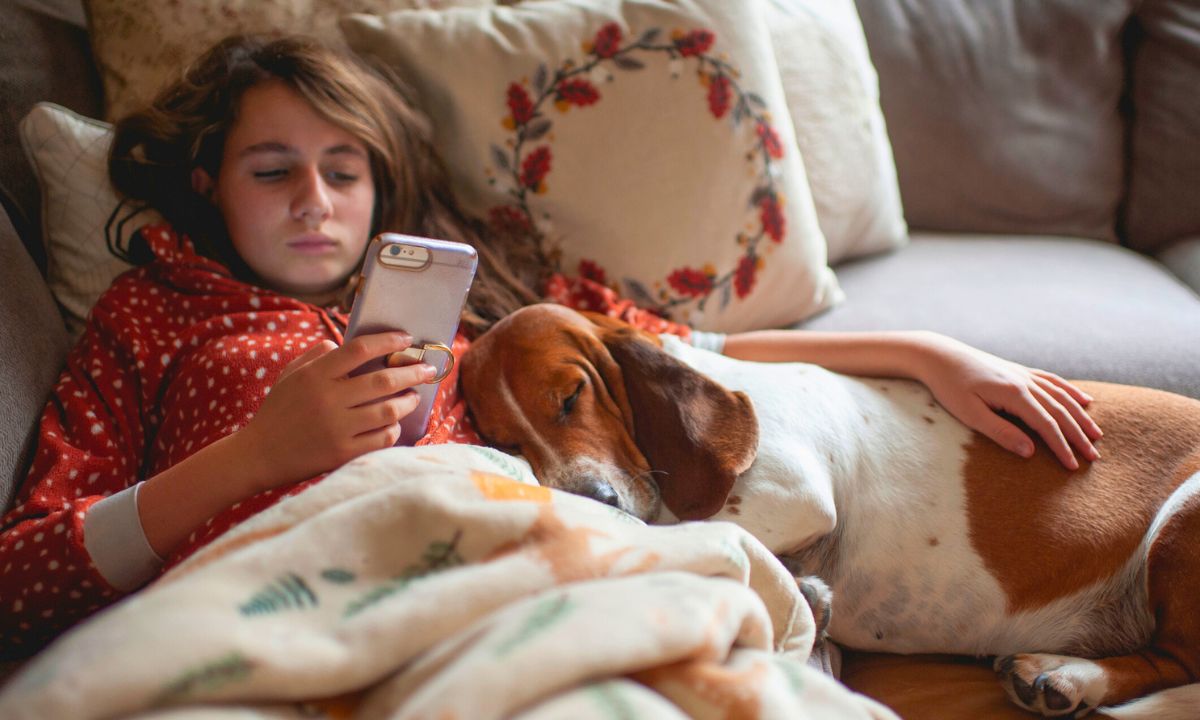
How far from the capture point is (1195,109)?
246 cm

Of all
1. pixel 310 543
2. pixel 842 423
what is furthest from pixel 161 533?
pixel 842 423

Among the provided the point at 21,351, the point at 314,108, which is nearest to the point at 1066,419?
the point at 314,108

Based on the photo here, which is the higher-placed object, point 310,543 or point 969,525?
point 310,543

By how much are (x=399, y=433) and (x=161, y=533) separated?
344 millimetres

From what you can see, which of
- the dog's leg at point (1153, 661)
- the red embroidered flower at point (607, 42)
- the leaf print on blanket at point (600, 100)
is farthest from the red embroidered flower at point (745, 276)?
the dog's leg at point (1153, 661)

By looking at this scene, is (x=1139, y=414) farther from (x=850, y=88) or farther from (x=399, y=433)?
(x=399, y=433)

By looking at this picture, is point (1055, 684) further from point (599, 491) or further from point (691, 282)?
point (691, 282)

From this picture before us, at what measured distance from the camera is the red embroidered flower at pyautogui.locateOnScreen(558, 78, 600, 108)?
5.85 feet

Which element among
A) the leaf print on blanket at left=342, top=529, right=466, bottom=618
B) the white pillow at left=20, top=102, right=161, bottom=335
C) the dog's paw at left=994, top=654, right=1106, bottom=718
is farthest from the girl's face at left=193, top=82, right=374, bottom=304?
the dog's paw at left=994, top=654, right=1106, bottom=718

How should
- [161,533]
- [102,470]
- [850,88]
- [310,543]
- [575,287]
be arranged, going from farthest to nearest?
[850,88], [575,287], [102,470], [161,533], [310,543]

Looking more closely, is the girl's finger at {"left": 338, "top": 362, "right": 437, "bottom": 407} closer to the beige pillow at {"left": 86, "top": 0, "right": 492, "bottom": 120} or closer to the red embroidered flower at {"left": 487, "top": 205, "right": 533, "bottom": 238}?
the red embroidered flower at {"left": 487, "top": 205, "right": 533, "bottom": 238}

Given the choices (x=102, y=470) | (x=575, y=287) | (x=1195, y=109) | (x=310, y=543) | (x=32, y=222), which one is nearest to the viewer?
(x=310, y=543)

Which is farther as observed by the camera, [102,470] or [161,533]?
A: [102,470]

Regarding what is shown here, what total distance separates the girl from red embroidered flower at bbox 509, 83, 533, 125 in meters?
0.20
